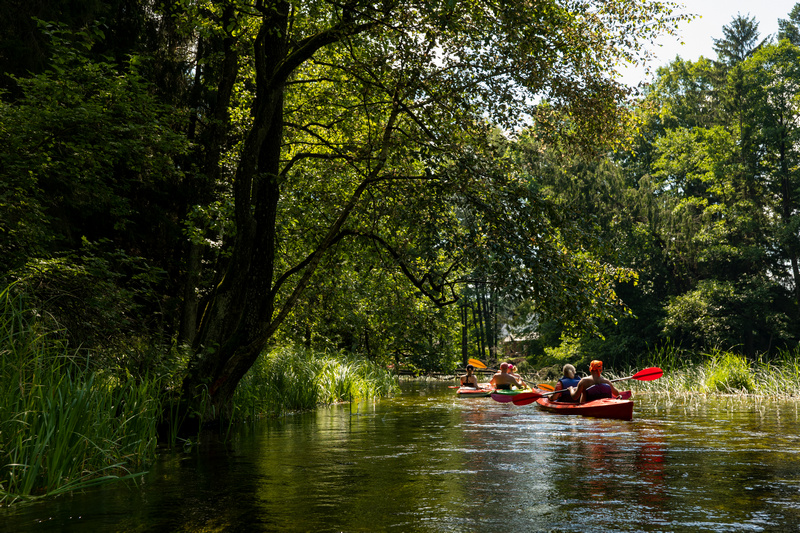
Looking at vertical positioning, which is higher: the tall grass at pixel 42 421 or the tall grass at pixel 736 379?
the tall grass at pixel 42 421

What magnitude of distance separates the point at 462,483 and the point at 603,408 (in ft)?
21.3

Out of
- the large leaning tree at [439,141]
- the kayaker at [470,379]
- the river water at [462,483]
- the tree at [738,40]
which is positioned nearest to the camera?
the river water at [462,483]

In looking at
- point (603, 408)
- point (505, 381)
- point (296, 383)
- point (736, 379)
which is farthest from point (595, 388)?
point (736, 379)

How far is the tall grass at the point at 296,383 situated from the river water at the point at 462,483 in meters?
1.83

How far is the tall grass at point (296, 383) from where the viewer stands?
1234 cm

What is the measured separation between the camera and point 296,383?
14.5m

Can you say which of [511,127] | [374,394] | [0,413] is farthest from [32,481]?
[374,394]

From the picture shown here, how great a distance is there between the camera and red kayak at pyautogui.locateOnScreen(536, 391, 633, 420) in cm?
1128

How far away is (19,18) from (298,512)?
11.4m

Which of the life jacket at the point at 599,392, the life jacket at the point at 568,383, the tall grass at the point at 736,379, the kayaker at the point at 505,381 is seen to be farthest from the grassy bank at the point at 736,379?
the life jacket at the point at 599,392

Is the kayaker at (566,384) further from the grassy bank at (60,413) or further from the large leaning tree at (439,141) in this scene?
the grassy bank at (60,413)

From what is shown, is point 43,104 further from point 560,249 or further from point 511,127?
point 560,249

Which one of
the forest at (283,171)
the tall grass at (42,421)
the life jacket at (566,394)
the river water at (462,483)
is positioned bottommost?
the river water at (462,483)

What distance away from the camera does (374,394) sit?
19.8 metres
